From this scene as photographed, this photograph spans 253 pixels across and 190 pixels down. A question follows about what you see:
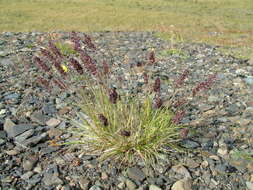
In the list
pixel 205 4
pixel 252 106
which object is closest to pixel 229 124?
pixel 252 106

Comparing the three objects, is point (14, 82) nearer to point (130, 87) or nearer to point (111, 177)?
point (130, 87)

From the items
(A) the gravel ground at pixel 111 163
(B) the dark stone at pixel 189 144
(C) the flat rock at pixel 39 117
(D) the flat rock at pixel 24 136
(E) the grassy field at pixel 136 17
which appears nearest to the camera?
(A) the gravel ground at pixel 111 163

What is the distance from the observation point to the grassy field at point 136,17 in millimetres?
18984

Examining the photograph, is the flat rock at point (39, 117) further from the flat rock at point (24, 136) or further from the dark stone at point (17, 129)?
the flat rock at point (24, 136)

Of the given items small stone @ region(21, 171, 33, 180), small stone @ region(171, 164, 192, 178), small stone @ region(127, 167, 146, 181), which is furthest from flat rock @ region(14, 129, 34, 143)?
small stone @ region(171, 164, 192, 178)

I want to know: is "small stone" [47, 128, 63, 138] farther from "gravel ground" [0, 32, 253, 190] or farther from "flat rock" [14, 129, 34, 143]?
"flat rock" [14, 129, 34, 143]

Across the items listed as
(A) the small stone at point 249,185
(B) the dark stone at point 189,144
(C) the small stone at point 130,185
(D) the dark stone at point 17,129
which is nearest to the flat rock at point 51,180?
(C) the small stone at point 130,185

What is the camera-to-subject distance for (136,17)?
2361 cm

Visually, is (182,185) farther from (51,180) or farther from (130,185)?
(51,180)

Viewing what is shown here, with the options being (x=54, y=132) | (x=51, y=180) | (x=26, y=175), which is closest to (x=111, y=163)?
(x=51, y=180)

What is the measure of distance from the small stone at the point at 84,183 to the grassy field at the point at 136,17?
10088mm

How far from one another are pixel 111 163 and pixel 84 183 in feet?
1.56

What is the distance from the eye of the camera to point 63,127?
199 inches

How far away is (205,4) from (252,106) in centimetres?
2902
